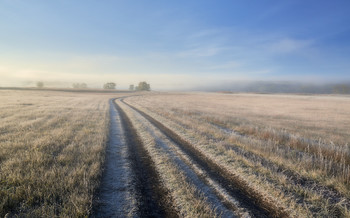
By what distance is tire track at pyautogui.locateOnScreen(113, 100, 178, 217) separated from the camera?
3717 millimetres

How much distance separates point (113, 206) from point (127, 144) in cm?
497

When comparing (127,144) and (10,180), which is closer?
(10,180)

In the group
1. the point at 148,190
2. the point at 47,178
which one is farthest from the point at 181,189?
the point at 47,178

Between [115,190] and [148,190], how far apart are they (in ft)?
3.16

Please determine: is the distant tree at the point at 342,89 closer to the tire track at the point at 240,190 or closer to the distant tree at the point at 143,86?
the distant tree at the point at 143,86

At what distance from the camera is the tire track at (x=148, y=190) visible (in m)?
3.72

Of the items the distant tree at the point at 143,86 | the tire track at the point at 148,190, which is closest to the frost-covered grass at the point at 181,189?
the tire track at the point at 148,190

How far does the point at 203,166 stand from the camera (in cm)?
605

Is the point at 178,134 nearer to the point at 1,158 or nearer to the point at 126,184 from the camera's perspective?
the point at 126,184

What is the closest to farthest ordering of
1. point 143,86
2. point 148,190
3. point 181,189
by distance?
point 181,189 < point 148,190 < point 143,86

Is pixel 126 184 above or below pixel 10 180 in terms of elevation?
below

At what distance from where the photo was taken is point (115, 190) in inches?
176

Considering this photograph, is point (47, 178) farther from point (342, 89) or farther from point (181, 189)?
point (342, 89)

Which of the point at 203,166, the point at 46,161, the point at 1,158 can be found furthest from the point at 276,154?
the point at 1,158
